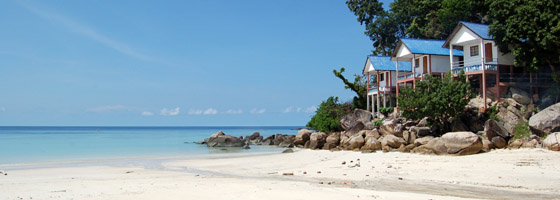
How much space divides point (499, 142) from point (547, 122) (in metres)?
2.52

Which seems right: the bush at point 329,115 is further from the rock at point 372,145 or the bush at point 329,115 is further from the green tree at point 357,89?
the rock at point 372,145

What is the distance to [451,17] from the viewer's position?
1473 inches

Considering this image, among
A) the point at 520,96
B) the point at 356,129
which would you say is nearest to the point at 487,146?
the point at 520,96

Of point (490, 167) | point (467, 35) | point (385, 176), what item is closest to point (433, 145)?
point (490, 167)

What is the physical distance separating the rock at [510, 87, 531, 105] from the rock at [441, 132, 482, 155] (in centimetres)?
760

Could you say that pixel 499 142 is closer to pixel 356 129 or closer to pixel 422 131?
pixel 422 131

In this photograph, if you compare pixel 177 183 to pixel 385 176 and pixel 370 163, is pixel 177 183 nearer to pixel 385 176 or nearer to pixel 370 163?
pixel 385 176

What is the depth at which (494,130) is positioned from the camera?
2189 cm

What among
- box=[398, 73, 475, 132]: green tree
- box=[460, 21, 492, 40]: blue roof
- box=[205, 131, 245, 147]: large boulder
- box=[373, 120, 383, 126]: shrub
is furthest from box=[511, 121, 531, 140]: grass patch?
box=[205, 131, 245, 147]: large boulder

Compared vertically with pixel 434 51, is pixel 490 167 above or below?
below

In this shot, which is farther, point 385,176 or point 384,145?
point 384,145

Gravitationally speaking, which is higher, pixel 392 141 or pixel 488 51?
pixel 488 51

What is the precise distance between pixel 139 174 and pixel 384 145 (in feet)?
45.9

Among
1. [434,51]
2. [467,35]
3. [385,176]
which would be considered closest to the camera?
[385,176]
